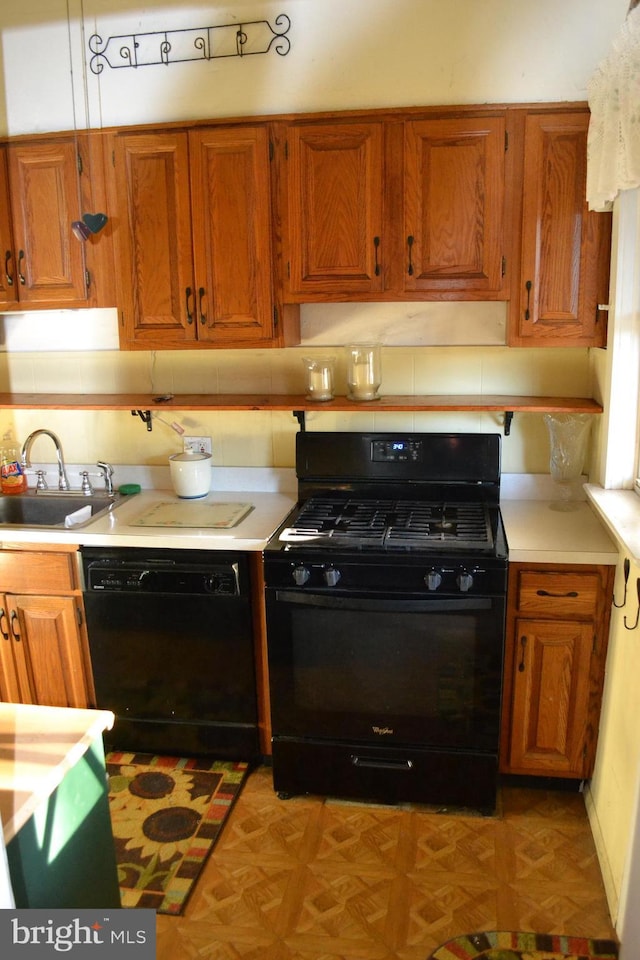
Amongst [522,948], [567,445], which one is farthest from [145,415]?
[522,948]

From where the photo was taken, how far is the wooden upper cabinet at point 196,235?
2689 millimetres

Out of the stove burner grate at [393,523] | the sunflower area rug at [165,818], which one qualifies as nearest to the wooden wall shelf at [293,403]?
the stove burner grate at [393,523]

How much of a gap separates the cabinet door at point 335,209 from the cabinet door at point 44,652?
144cm

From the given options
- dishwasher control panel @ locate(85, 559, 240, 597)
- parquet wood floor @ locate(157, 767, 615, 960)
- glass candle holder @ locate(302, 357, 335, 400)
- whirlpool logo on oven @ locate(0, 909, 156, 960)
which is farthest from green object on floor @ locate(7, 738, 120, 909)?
glass candle holder @ locate(302, 357, 335, 400)

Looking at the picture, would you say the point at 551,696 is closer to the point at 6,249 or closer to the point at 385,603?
the point at 385,603

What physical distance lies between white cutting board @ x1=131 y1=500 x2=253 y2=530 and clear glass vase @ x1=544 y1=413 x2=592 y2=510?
3.67ft

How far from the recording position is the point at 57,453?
10.7 ft

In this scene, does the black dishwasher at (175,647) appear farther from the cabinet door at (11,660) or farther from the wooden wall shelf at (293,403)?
the wooden wall shelf at (293,403)

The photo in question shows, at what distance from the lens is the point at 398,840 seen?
2.50 metres

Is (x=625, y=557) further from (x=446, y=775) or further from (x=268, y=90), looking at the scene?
(x=268, y=90)

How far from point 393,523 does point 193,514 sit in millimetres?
736

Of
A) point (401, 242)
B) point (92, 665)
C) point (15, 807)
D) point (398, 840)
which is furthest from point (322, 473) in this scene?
point (15, 807)

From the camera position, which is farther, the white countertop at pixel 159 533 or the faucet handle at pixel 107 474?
the faucet handle at pixel 107 474

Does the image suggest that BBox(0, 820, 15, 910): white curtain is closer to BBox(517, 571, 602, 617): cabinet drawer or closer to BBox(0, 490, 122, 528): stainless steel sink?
BBox(517, 571, 602, 617): cabinet drawer
